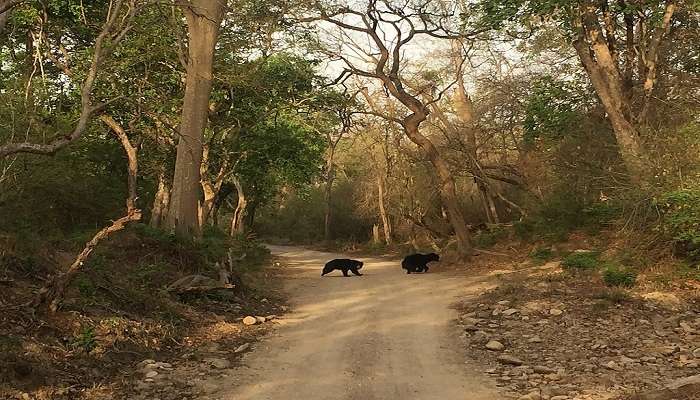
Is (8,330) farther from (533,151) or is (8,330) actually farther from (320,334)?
(533,151)

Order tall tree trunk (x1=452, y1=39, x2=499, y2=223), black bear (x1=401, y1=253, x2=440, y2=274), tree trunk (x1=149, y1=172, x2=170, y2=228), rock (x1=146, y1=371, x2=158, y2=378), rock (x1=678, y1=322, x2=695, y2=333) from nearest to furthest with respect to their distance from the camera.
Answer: rock (x1=146, y1=371, x2=158, y2=378)
rock (x1=678, y1=322, x2=695, y2=333)
black bear (x1=401, y1=253, x2=440, y2=274)
tree trunk (x1=149, y1=172, x2=170, y2=228)
tall tree trunk (x1=452, y1=39, x2=499, y2=223)

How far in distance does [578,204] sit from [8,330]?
14.3 meters

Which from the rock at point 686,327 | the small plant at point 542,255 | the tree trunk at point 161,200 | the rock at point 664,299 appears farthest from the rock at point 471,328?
the tree trunk at point 161,200

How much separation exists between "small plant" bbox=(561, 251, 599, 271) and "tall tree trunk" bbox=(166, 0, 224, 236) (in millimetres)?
8952

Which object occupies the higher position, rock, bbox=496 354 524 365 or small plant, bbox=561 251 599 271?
small plant, bbox=561 251 599 271

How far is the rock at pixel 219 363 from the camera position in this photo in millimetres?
6515

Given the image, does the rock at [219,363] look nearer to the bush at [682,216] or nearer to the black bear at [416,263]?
the bush at [682,216]

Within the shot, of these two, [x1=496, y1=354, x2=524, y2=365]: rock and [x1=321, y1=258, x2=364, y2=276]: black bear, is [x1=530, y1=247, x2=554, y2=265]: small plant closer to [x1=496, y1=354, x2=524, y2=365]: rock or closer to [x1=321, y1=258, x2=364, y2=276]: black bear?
[x1=321, y1=258, x2=364, y2=276]: black bear

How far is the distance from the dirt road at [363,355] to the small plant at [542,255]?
407cm

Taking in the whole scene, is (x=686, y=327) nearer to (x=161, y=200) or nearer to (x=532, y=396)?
(x=532, y=396)

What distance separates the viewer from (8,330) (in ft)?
19.6

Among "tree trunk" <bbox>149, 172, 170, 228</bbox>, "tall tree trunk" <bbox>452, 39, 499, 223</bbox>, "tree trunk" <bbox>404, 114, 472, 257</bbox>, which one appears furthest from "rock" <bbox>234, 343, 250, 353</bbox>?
"tall tree trunk" <bbox>452, 39, 499, 223</bbox>

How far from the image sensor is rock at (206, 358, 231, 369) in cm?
652

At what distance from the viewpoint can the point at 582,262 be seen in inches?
477
